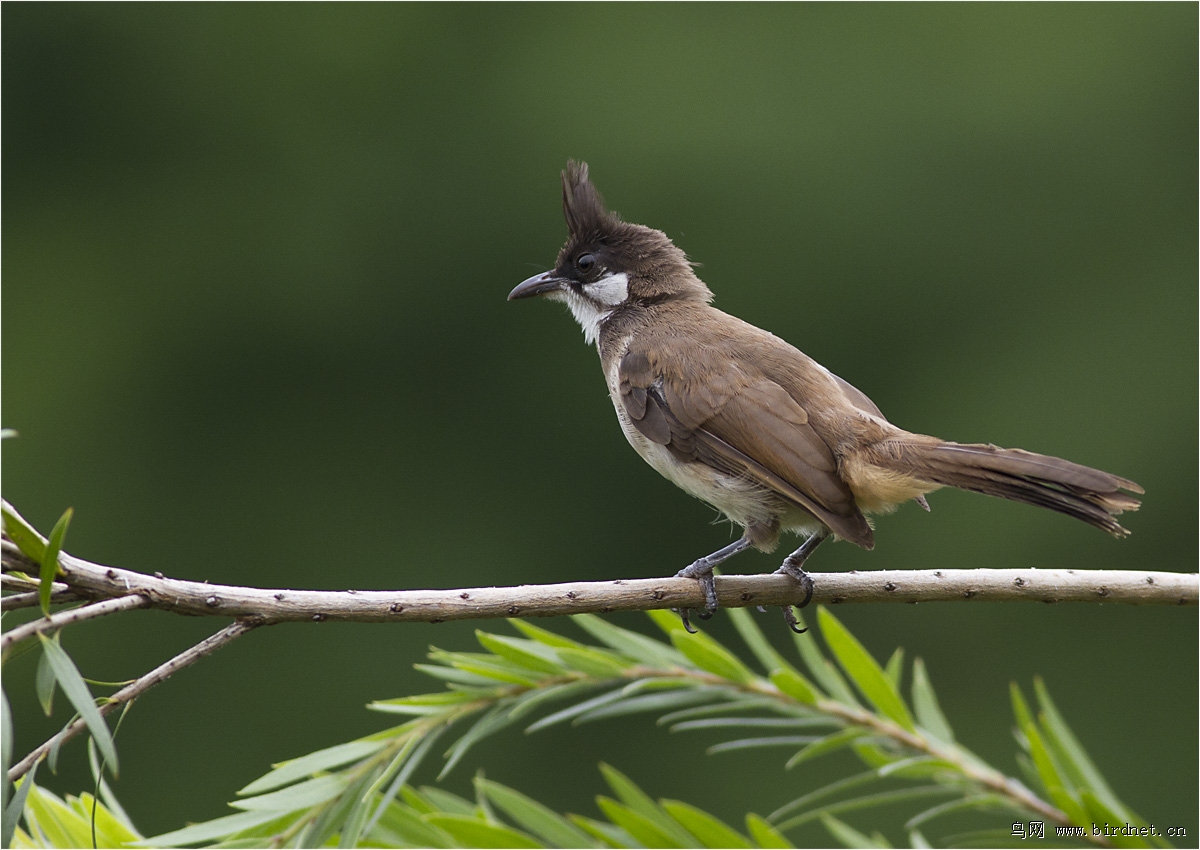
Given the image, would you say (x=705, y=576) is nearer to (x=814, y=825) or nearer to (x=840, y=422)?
(x=840, y=422)

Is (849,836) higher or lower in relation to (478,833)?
lower

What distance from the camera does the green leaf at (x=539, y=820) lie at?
137 cm

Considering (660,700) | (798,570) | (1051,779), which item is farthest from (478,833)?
(798,570)

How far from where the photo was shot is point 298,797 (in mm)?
1250

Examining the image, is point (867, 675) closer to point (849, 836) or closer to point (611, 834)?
point (849, 836)

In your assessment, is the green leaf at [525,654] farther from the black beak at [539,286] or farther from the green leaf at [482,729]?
the black beak at [539,286]

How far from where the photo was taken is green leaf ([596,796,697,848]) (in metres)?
1.28

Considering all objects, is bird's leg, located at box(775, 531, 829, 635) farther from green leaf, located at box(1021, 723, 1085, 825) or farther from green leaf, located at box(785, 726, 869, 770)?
green leaf, located at box(1021, 723, 1085, 825)

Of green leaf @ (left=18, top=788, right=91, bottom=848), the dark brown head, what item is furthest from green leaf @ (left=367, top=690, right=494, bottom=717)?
the dark brown head

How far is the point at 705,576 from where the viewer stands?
6.71ft

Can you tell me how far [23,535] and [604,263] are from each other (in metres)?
Result: 2.45

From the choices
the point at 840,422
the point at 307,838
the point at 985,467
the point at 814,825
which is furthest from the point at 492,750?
the point at 307,838

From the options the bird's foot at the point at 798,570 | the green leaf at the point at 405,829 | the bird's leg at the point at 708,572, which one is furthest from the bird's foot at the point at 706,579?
the green leaf at the point at 405,829

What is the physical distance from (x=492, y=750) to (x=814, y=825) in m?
3.19
